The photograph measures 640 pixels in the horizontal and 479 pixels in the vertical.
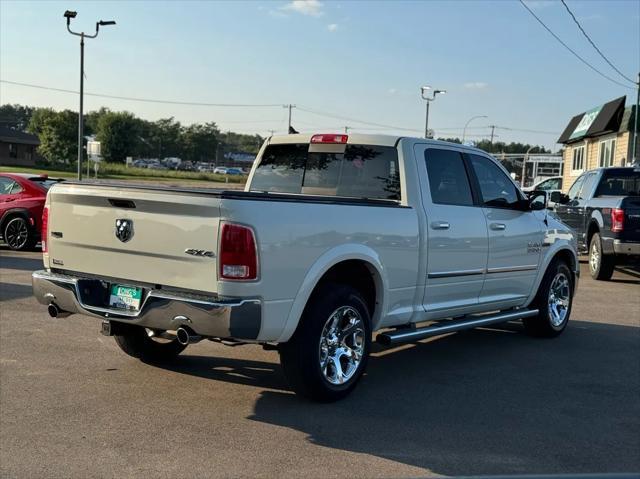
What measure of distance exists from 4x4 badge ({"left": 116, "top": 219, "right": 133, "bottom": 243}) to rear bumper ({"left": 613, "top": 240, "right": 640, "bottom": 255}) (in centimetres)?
954

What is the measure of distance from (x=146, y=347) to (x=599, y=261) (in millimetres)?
9260

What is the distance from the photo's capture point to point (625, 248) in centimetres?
1188

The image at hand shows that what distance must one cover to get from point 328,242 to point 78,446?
2.10 meters

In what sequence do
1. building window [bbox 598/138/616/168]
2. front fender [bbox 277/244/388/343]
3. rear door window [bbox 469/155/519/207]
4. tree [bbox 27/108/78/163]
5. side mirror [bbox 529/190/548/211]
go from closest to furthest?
front fender [bbox 277/244/388/343] → rear door window [bbox 469/155/519/207] → side mirror [bbox 529/190/548/211] → building window [bbox 598/138/616/168] → tree [bbox 27/108/78/163]

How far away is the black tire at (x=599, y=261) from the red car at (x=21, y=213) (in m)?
10.5

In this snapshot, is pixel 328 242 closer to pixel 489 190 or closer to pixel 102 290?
pixel 102 290

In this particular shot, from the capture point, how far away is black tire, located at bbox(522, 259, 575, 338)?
7738mm

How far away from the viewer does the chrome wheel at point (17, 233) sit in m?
14.4

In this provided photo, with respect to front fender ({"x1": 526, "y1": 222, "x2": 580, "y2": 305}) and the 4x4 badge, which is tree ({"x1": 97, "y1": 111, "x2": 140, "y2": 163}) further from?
the 4x4 badge

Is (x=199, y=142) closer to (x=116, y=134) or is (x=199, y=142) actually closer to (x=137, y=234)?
(x=116, y=134)

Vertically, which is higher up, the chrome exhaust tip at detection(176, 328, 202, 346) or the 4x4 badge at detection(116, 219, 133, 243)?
the 4x4 badge at detection(116, 219, 133, 243)

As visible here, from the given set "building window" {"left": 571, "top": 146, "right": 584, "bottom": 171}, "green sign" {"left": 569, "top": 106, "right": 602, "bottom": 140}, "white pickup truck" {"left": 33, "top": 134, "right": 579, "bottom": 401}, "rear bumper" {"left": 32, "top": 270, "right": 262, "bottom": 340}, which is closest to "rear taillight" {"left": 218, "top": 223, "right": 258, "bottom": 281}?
"white pickup truck" {"left": 33, "top": 134, "right": 579, "bottom": 401}

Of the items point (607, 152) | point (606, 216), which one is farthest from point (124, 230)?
point (607, 152)

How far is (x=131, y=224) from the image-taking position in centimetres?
486
